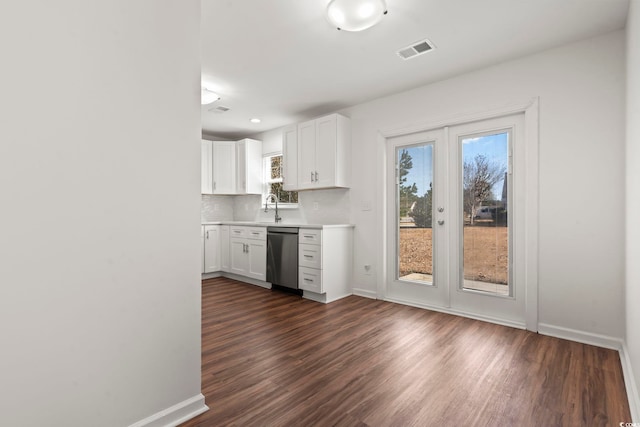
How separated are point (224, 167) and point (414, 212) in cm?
349

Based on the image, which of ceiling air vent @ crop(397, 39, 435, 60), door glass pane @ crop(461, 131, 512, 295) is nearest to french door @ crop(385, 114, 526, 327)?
door glass pane @ crop(461, 131, 512, 295)

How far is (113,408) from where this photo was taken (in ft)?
4.54

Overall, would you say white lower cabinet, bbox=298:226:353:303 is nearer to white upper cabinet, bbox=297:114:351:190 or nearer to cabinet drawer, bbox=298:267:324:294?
cabinet drawer, bbox=298:267:324:294

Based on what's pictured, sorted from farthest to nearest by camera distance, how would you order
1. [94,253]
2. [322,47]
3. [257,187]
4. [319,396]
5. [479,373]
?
[257,187] → [322,47] → [479,373] → [319,396] → [94,253]

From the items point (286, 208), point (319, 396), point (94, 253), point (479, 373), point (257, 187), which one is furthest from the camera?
point (257, 187)

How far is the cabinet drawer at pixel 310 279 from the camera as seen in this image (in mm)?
3811

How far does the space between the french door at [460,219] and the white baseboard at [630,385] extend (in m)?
0.71

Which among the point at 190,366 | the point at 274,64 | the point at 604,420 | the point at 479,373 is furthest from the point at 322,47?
the point at 604,420

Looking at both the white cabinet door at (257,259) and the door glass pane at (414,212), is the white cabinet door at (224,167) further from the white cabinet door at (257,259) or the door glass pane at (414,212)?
the door glass pane at (414,212)

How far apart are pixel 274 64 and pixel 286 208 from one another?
258cm

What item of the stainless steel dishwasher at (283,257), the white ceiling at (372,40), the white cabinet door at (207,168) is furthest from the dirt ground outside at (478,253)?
the white cabinet door at (207,168)

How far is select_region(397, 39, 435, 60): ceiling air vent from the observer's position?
8.75 feet

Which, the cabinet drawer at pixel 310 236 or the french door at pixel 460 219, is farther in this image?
the cabinet drawer at pixel 310 236

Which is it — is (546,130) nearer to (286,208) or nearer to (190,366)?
(190,366)
